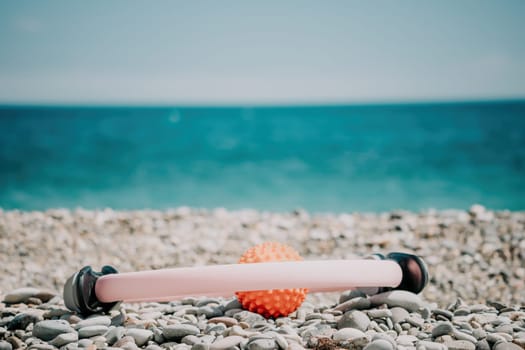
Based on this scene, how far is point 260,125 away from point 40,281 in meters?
40.6

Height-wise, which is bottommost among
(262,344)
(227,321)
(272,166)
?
(262,344)

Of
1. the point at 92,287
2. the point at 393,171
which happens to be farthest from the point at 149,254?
the point at 393,171

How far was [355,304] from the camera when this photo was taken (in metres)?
2.86

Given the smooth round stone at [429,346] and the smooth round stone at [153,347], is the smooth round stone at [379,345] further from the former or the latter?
the smooth round stone at [153,347]

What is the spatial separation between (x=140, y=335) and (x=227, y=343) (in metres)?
0.43

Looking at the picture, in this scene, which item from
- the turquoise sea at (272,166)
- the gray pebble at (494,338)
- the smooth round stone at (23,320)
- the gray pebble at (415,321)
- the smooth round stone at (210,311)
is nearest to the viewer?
the gray pebble at (494,338)

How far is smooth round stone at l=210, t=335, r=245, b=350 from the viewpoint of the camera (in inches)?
89.4

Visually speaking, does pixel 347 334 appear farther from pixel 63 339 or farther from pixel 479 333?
pixel 63 339


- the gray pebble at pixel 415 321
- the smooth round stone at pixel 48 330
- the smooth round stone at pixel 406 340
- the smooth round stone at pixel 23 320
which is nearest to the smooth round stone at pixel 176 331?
the smooth round stone at pixel 48 330

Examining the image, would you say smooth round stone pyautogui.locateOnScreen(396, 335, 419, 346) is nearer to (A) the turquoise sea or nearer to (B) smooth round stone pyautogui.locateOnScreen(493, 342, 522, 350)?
(B) smooth round stone pyautogui.locateOnScreen(493, 342, 522, 350)

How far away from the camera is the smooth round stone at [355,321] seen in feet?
8.27

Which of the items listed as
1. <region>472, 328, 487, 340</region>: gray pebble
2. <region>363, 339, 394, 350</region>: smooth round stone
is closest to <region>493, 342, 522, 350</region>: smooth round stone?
<region>472, 328, 487, 340</region>: gray pebble

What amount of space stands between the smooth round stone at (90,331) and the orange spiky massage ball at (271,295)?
0.68 metres

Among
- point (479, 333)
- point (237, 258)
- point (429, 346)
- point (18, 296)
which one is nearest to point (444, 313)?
point (479, 333)
